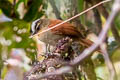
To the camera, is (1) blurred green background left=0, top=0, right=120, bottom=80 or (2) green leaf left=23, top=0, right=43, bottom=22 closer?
(1) blurred green background left=0, top=0, right=120, bottom=80

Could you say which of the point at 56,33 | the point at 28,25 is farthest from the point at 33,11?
the point at 56,33

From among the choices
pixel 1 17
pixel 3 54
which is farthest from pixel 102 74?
pixel 1 17

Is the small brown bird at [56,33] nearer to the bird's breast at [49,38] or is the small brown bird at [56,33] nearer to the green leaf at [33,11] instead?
the bird's breast at [49,38]

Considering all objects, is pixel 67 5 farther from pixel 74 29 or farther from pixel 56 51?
pixel 56 51

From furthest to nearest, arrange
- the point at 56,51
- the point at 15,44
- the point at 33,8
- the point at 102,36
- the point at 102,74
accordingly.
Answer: the point at 33,8 → the point at 15,44 → the point at 102,74 → the point at 56,51 → the point at 102,36

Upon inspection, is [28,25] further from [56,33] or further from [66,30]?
[66,30]

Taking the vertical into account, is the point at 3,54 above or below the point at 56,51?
above

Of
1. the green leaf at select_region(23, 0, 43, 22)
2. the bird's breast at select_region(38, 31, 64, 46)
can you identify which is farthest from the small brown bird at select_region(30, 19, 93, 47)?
the green leaf at select_region(23, 0, 43, 22)

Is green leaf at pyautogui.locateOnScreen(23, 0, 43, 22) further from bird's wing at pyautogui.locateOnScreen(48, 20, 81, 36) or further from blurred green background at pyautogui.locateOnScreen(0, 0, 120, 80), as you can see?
bird's wing at pyautogui.locateOnScreen(48, 20, 81, 36)
